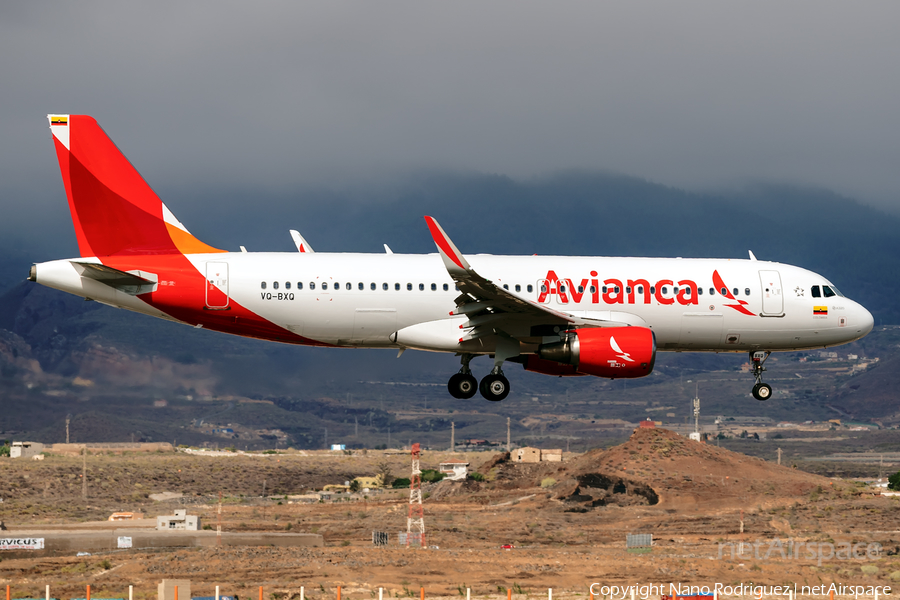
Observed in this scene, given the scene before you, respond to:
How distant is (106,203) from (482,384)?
14.3m

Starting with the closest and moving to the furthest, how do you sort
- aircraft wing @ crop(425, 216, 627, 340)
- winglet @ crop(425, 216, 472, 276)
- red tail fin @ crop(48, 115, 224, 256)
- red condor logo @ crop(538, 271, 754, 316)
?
winglet @ crop(425, 216, 472, 276) → aircraft wing @ crop(425, 216, 627, 340) → red tail fin @ crop(48, 115, 224, 256) → red condor logo @ crop(538, 271, 754, 316)

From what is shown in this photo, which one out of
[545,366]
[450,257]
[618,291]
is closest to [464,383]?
[545,366]

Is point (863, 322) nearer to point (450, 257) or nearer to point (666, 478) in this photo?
point (450, 257)

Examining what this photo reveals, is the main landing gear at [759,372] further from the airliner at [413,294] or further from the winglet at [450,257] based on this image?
the winglet at [450,257]

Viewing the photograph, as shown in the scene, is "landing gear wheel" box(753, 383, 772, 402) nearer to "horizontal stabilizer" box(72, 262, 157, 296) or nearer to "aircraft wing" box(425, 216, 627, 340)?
"aircraft wing" box(425, 216, 627, 340)

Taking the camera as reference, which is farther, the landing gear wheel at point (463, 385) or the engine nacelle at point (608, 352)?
the landing gear wheel at point (463, 385)

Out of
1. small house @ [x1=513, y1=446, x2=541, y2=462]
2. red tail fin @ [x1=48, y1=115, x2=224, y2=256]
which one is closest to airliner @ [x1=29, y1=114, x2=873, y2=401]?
red tail fin @ [x1=48, y1=115, x2=224, y2=256]

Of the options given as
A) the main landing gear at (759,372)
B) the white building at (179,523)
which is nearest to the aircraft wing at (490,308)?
the main landing gear at (759,372)

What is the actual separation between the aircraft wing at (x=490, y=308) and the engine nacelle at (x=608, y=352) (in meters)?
0.87

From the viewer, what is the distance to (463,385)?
1502 inches

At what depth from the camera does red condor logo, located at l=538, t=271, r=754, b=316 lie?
37562 millimetres

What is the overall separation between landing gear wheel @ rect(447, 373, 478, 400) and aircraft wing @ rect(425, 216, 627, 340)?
84.7 inches

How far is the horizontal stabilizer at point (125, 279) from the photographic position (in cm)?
3553

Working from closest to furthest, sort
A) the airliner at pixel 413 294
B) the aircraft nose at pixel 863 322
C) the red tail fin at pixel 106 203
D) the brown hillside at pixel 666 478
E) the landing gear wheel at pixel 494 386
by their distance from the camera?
the airliner at pixel 413 294 < the landing gear wheel at pixel 494 386 < the red tail fin at pixel 106 203 < the aircraft nose at pixel 863 322 < the brown hillside at pixel 666 478
